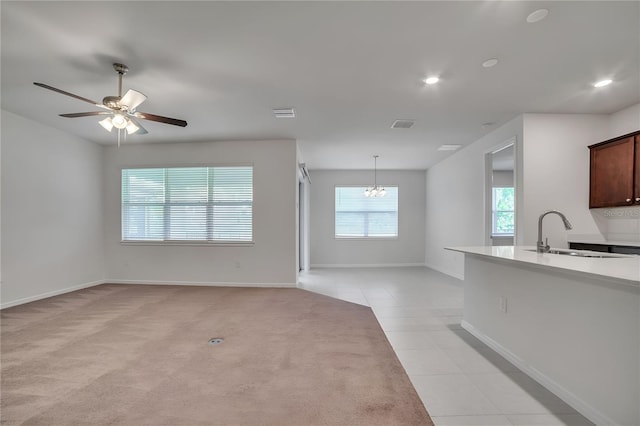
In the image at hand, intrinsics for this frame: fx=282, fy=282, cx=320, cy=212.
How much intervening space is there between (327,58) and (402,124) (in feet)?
6.99

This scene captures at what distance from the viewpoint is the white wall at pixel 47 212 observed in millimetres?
4090

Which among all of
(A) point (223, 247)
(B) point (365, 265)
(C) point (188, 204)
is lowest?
(B) point (365, 265)

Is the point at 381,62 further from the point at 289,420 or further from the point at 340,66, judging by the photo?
the point at 289,420

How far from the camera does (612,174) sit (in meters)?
3.63

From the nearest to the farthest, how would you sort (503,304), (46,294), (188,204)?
(503,304) < (46,294) < (188,204)

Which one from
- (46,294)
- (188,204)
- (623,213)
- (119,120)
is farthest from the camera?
(188,204)

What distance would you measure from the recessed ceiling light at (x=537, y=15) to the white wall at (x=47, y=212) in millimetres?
6309

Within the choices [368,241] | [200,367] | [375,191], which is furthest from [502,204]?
[200,367]

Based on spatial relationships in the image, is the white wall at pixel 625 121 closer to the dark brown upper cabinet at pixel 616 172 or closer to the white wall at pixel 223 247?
the dark brown upper cabinet at pixel 616 172

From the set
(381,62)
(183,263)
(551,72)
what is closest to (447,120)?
(551,72)

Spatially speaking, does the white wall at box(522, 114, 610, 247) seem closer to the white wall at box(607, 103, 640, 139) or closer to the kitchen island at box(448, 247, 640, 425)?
the white wall at box(607, 103, 640, 139)

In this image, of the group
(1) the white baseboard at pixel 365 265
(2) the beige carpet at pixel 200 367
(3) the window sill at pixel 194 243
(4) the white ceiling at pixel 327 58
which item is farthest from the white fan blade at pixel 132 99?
(1) the white baseboard at pixel 365 265

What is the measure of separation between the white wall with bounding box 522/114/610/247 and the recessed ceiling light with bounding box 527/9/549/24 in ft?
7.25

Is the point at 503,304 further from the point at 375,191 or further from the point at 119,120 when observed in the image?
the point at 375,191
